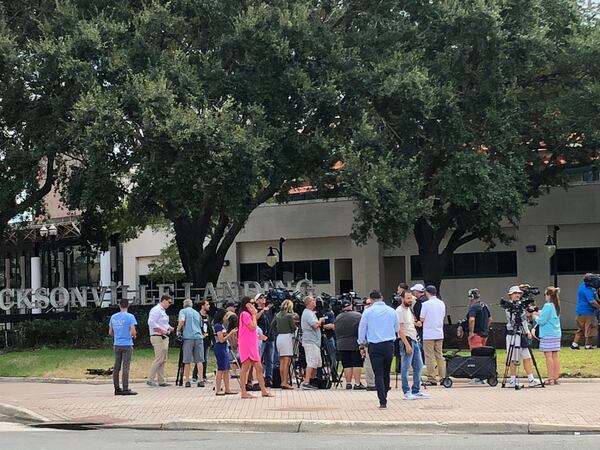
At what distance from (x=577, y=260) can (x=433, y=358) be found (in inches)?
906

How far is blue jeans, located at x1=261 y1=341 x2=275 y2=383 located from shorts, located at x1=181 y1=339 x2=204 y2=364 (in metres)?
1.31

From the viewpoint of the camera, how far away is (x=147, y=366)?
2353 cm

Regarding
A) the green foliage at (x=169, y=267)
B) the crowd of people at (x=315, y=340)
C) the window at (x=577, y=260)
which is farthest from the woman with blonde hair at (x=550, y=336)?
the green foliage at (x=169, y=267)

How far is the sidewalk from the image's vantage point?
13.2m

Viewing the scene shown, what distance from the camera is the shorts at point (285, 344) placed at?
18312 mm

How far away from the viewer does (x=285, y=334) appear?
1834 cm

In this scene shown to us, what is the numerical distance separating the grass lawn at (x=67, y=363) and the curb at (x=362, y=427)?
27.6 ft

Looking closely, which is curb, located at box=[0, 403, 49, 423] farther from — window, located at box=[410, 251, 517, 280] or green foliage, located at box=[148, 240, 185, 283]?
green foliage, located at box=[148, 240, 185, 283]

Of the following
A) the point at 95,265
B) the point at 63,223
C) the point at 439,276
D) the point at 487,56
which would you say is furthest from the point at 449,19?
the point at 95,265

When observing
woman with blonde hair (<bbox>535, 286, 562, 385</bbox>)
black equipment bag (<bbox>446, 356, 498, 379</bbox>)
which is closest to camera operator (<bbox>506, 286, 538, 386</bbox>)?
woman with blonde hair (<bbox>535, 286, 562, 385</bbox>)

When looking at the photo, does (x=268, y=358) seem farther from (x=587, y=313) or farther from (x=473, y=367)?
(x=587, y=313)

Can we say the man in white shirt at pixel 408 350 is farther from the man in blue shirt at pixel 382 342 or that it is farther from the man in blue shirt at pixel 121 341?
the man in blue shirt at pixel 121 341

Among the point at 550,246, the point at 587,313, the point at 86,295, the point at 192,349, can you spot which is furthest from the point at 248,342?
the point at 550,246

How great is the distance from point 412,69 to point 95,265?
29.9 m
